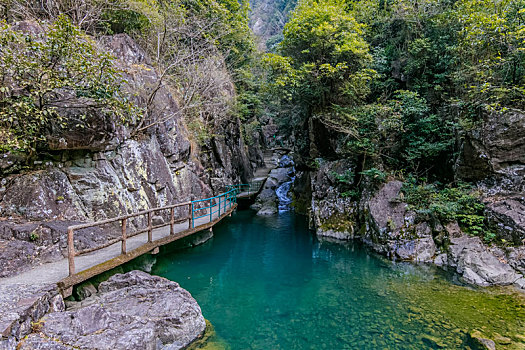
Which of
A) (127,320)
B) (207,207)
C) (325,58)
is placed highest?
(325,58)

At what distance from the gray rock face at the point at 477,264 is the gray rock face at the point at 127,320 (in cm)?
761

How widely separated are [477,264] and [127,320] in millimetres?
9225

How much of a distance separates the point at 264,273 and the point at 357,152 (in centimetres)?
695

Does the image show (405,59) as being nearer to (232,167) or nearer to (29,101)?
(232,167)

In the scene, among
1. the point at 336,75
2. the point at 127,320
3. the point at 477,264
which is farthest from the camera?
the point at 336,75

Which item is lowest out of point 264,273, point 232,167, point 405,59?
point 264,273

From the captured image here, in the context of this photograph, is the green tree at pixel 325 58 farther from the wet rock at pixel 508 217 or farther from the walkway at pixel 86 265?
the walkway at pixel 86 265

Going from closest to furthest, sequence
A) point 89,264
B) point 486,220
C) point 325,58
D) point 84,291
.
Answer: point 84,291 < point 89,264 < point 486,220 < point 325,58

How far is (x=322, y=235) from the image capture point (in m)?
13.3

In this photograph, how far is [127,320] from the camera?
4871mm

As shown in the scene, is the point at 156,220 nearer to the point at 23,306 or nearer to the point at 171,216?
the point at 171,216

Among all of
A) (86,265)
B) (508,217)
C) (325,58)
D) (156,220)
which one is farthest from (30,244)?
(325,58)

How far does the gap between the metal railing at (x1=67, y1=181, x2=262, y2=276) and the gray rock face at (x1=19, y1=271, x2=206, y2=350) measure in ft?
2.81

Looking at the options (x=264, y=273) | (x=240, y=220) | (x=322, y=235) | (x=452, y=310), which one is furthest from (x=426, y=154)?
(x=240, y=220)
